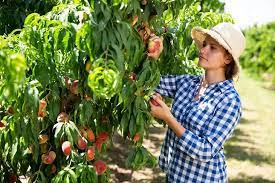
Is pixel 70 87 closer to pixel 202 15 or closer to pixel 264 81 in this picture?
pixel 202 15

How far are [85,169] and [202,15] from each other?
1.56m

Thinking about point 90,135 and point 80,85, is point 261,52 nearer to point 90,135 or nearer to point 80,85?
point 90,135

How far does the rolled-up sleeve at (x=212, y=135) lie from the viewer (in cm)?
243

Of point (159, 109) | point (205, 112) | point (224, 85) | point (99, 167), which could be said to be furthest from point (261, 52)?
point (99, 167)

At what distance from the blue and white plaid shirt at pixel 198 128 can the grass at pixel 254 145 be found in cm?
354

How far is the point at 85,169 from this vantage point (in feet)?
7.15

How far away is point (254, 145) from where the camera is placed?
8336 millimetres

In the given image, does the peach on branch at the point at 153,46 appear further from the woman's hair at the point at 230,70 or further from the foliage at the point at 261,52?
the foliage at the point at 261,52

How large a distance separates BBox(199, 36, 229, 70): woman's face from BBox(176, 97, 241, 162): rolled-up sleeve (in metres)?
0.24

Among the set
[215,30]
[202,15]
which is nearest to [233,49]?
[215,30]

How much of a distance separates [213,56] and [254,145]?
6.11m

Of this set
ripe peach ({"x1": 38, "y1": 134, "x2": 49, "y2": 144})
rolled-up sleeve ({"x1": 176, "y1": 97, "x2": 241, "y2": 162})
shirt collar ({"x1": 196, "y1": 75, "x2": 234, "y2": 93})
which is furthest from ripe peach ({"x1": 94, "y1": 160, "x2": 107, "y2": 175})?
shirt collar ({"x1": 196, "y1": 75, "x2": 234, "y2": 93})

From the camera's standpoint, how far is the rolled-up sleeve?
2434 millimetres

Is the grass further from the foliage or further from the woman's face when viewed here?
the woman's face
